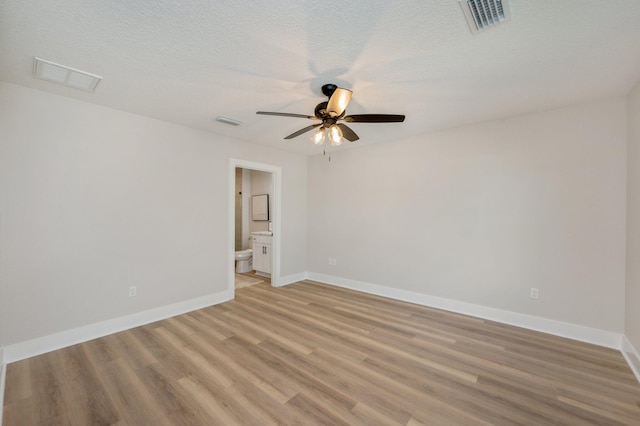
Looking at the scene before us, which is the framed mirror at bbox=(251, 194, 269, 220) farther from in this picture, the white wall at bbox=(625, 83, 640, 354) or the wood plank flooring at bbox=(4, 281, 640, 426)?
the white wall at bbox=(625, 83, 640, 354)

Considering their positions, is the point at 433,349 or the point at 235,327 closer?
the point at 433,349

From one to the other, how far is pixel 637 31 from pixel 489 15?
103 cm

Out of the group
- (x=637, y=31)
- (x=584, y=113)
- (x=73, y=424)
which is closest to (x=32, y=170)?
(x=73, y=424)

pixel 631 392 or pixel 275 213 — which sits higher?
pixel 275 213

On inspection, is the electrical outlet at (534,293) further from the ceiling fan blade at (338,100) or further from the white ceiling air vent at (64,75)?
the white ceiling air vent at (64,75)

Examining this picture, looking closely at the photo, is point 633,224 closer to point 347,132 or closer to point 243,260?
point 347,132

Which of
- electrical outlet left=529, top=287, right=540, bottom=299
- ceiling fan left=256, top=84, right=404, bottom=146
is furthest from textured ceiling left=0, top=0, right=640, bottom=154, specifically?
electrical outlet left=529, top=287, right=540, bottom=299

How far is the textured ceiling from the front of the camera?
61.0 inches

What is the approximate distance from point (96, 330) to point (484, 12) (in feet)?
14.4

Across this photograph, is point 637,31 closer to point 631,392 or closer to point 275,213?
point 631,392

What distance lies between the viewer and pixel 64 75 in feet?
7.35

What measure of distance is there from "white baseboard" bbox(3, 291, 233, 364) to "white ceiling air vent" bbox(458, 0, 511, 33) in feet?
13.5

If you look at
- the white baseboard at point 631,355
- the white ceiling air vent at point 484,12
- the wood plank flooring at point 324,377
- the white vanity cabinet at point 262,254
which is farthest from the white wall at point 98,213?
the white baseboard at point 631,355

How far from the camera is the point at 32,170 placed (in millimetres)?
2482
